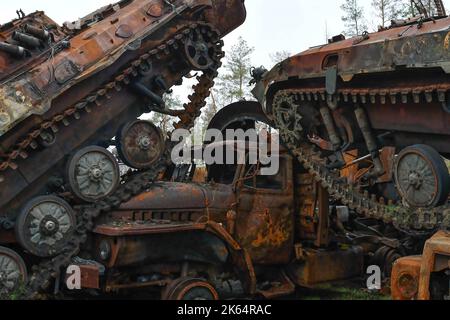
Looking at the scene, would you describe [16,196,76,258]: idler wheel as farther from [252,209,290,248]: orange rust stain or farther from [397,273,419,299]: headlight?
[397,273,419,299]: headlight

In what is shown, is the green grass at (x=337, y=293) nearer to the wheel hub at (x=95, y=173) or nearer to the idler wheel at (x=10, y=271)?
the wheel hub at (x=95, y=173)

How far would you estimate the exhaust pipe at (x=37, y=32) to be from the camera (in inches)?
324

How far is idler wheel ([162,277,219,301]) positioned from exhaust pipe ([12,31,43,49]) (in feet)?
13.7

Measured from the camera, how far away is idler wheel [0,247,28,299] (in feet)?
22.5

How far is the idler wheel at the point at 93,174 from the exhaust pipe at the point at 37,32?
6.40 ft

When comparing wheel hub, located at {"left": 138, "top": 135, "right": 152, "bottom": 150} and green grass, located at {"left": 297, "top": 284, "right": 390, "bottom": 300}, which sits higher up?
wheel hub, located at {"left": 138, "top": 135, "right": 152, "bottom": 150}

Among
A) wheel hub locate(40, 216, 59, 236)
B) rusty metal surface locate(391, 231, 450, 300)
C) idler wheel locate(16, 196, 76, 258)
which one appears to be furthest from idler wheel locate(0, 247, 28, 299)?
rusty metal surface locate(391, 231, 450, 300)

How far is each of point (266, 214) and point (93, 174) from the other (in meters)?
2.81

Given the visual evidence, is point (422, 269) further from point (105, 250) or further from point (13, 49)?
point (13, 49)

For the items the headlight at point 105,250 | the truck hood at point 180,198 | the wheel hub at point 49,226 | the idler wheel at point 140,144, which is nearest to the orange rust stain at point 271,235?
the truck hood at point 180,198

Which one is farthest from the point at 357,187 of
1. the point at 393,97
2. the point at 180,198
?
the point at 180,198

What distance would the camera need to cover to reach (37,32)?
8.25 metres

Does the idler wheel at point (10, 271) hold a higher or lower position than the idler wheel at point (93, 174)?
lower

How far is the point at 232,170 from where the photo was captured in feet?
30.7
